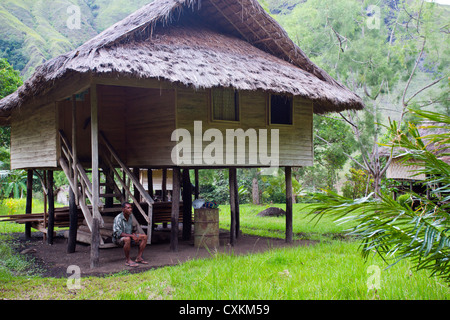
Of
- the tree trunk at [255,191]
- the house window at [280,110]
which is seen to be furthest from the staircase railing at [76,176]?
the tree trunk at [255,191]

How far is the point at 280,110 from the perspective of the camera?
10562 millimetres

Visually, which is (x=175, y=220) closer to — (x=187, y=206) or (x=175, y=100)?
(x=175, y=100)

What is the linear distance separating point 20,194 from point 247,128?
71.3 ft

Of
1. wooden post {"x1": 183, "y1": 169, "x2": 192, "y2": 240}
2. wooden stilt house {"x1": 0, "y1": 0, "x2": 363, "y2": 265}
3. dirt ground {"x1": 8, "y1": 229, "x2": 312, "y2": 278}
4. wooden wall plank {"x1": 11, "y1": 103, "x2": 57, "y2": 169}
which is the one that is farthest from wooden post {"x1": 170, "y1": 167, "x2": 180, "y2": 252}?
wooden wall plank {"x1": 11, "y1": 103, "x2": 57, "y2": 169}

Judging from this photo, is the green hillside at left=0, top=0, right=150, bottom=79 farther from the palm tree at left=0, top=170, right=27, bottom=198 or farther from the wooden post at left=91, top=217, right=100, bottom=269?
the wooden post at left=91, top=217, right=100, bottom=269

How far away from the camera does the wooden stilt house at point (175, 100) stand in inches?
316

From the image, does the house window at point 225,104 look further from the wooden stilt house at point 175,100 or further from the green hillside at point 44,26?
the green hillside at point 44,26

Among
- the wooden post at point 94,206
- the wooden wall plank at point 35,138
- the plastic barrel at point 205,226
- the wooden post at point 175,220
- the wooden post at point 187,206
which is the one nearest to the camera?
the wooden post at point 94,206

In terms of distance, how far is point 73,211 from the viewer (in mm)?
9406

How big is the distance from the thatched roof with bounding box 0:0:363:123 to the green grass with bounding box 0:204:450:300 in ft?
11.0

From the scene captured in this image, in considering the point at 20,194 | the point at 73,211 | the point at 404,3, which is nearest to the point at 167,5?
the point at 73,211

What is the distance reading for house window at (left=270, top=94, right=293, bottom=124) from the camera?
1045 cm

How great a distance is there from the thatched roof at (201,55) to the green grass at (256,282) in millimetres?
3355
